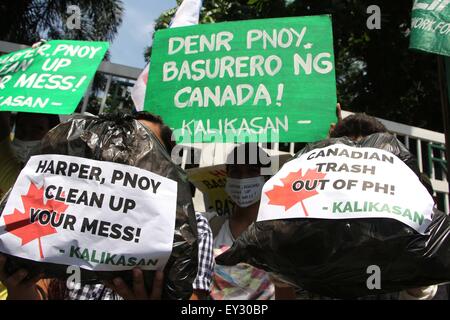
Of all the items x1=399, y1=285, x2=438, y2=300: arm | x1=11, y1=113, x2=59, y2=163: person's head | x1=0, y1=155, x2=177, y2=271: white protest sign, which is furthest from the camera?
x1=11, y1=113, x2=59, y2=163: person's head

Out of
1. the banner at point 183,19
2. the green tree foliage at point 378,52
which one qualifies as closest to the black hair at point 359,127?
the banner at point 183,19

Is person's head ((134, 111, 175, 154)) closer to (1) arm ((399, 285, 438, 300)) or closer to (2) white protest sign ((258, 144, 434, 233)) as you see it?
(2) white protest sign ((258, 144, 434, 233))

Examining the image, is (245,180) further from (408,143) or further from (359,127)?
(408,143)

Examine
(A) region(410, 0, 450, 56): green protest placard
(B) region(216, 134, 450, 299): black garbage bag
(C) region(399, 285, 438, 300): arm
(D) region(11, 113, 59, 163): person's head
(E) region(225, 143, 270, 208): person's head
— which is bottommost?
(C) region(399, 285, 438, 300): arm

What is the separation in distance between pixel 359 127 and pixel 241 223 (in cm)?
98

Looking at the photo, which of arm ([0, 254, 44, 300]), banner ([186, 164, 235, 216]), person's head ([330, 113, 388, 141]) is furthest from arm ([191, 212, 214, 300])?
banner ([186, 164, 235, 216])

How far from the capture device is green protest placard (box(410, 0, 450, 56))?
11.0 feet

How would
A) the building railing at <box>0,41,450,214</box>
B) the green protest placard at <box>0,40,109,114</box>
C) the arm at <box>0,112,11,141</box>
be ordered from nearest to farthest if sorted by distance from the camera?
1. the green protest placard at <box>0,40,109,114</box>
2. the arm at <box>0,112,11,141</box>
3. the building railing at <box>0,41,450,214</box>

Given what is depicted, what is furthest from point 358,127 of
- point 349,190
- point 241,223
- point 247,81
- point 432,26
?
point 432,26

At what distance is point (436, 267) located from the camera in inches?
60.3

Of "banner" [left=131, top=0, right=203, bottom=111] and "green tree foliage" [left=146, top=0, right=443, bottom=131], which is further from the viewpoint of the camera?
"green tree foliage" [left=146, top=0, right=443, bottom=131]

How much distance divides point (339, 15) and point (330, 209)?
5.94 meters

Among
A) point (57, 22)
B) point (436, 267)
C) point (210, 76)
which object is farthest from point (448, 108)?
point (57, 22)
